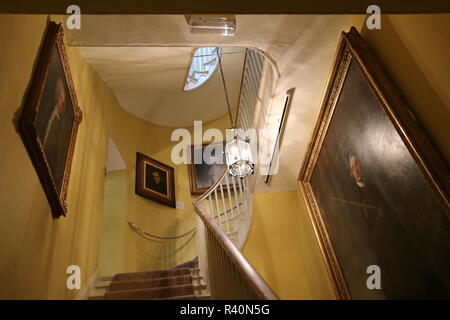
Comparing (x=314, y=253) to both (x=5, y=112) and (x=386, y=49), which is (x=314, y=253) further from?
(x=5, y=112)

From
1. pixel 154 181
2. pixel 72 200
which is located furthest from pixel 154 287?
pixel 154 181

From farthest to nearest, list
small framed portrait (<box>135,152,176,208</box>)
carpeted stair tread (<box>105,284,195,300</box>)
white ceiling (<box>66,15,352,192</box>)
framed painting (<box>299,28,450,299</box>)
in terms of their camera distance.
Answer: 1. small framed portrait (<box>135,152,176,208</box>)
2. carpeted stair tread (<box>105,284,195,300</box>)
3. white ceiling (<box>66,15,352,192</box>)
4. framed painting (<box>299,28,450,299</box>)

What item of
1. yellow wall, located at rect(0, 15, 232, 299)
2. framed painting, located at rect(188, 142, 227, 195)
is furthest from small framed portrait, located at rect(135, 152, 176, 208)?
framed painting, located at rect(188, 142, 227, 195)

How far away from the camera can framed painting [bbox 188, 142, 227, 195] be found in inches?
314

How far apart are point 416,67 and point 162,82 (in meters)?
5.13

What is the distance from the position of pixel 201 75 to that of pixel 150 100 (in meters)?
1.49

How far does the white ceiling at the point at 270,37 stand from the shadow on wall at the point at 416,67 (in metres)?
0.57

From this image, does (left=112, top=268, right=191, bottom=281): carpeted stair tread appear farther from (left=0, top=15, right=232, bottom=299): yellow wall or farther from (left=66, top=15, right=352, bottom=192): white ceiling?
(left=66, top=15, right=352, bottom=192): white ceiling

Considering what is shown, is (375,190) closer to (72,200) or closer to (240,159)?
(240,159)

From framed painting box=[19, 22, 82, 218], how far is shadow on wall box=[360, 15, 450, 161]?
2.69 metres

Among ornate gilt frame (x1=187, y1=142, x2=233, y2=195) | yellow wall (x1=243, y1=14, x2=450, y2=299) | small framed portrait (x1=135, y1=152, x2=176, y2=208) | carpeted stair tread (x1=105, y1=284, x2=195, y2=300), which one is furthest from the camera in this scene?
ornate gilt frame (x1=187, y1=142, x2=233, y2=195)

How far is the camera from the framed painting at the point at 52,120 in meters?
2.61
